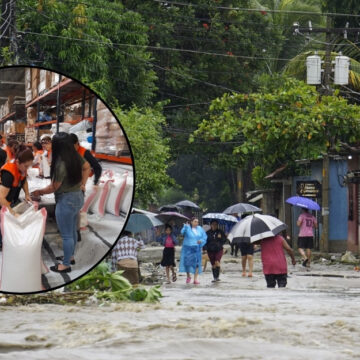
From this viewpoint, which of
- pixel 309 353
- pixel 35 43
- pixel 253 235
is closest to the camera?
pixel 309 353

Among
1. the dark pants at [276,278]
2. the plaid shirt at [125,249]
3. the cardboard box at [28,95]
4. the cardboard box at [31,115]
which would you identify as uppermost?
the cardboard box at [28,95]

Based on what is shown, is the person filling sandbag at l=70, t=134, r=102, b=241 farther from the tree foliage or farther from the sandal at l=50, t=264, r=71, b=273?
the tree foliage

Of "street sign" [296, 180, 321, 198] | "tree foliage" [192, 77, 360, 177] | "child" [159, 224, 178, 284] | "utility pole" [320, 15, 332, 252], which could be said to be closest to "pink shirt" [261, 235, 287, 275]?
"child" [159, 224, 178, 284]

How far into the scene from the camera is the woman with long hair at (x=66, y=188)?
17.3ft

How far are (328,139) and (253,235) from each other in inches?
497

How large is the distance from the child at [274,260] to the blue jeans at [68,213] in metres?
11.8

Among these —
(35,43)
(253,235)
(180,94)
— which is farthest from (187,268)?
(180,94)

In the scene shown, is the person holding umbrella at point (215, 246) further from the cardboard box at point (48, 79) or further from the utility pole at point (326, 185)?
the cardboard box at point (48, 79)

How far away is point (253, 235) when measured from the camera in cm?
1712

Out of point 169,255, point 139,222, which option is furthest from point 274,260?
point 169,255

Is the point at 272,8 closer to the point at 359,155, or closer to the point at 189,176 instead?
the point at 359,155

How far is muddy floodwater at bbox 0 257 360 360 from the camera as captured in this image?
7410 mm

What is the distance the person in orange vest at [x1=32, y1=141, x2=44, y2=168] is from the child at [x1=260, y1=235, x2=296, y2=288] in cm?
1184

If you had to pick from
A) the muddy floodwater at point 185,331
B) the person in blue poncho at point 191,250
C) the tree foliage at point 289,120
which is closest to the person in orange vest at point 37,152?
the muddy floodwater at point 185,331
